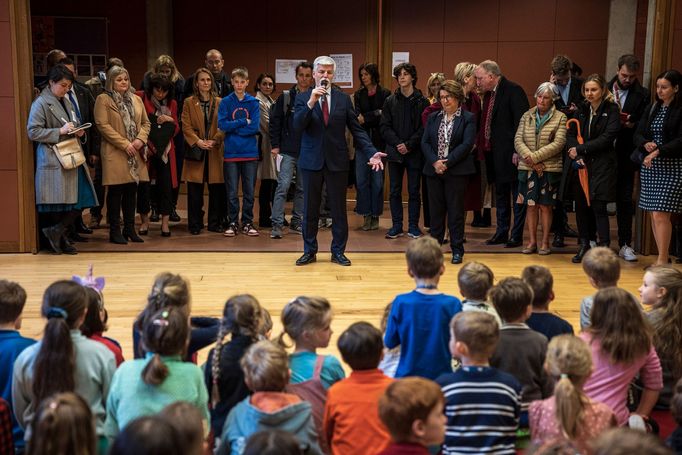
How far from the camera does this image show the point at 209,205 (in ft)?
24.7

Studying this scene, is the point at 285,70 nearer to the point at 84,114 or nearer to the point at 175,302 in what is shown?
the point at 84,114

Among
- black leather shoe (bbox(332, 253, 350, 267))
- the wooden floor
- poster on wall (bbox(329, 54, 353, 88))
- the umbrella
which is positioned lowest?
the wooden floor

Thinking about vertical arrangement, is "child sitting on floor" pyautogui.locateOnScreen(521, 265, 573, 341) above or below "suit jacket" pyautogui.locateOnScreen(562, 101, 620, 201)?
below

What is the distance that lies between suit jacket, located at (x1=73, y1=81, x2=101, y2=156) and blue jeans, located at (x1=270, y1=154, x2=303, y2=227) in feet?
5.20

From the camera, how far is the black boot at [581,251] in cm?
637

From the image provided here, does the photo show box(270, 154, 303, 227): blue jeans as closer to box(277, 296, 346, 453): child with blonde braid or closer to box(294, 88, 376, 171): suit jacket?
box(294, 88, 376, 171): suit jacket

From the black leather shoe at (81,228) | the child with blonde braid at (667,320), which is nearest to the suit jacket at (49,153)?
the black leather shoe at (81,228)

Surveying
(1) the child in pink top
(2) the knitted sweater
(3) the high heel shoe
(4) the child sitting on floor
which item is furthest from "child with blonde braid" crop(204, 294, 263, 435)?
(3) the high heel shoe

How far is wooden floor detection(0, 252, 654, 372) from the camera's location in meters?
4.94

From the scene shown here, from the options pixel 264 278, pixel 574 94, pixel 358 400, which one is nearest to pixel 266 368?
pixel 358 400

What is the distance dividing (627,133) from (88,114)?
4.42m

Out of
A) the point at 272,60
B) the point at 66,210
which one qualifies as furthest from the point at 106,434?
the point at 272,60

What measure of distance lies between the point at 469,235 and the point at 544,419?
16.5 ft

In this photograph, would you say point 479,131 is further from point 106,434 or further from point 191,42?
point 106,434
